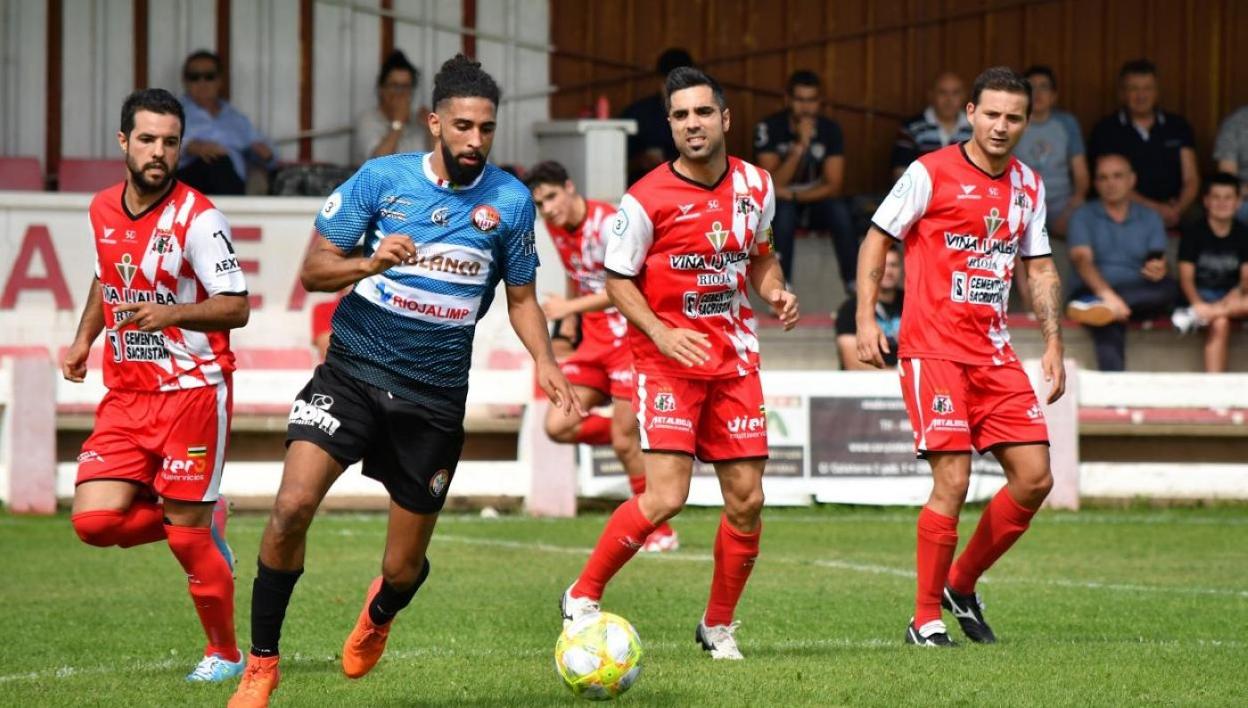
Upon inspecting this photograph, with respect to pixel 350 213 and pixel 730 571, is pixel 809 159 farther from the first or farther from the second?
pixel 350 213

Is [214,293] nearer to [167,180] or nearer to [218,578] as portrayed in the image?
[167,180]

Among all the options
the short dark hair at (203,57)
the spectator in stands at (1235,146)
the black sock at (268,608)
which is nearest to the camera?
the black sock at (268,608)

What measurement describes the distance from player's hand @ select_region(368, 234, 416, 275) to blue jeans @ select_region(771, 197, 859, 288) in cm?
1083

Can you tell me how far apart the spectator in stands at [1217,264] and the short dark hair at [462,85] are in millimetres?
11241

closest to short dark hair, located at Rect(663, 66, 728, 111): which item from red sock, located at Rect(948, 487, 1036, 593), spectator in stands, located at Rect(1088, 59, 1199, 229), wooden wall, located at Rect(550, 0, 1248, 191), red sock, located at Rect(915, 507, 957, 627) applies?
red sock, located at Rect(915, 507, 957, 627)

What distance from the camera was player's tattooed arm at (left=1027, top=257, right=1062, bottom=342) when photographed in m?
8.67

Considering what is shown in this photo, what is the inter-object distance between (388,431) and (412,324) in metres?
0.40

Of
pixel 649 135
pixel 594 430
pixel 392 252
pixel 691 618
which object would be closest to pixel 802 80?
pixel 649 135

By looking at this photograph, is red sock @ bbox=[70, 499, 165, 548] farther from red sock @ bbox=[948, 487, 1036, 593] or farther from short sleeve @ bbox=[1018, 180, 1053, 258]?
short sleeve @ bbox=[1018, 180, 1053, 258]

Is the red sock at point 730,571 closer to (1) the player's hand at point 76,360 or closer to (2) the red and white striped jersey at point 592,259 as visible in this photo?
(1) the player's hand at point 76,360

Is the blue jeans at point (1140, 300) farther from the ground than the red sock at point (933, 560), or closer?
farther from the ground

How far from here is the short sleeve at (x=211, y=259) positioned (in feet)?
Result: 25.2

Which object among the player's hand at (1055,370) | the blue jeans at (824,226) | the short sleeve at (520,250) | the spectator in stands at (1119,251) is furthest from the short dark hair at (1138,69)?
the short sleeve at (520,250)

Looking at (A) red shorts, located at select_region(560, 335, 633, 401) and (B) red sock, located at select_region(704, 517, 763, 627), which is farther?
(A) red shorts, located at select_region(560, 335, 633, 401)
